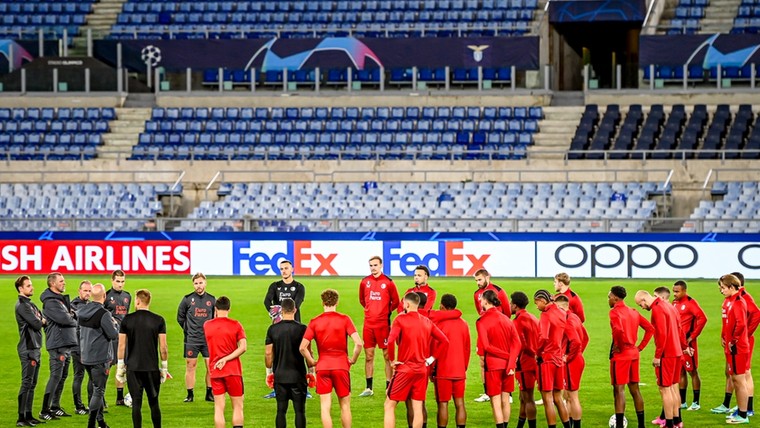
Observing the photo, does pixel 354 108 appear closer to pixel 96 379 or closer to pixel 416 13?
pixel 416 13

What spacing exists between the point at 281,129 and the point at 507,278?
14022mm

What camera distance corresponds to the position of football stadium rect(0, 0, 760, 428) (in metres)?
30.9

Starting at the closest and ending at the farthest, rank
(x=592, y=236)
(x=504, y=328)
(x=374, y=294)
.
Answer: (x=504, y=328), (x=374, y=294), (x=592, y=236)

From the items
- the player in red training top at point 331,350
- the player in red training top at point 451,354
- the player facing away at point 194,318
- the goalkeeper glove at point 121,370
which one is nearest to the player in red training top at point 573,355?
the player in red training top at point 451,354

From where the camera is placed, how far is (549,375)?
47.3 feet

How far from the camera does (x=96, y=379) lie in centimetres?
1484

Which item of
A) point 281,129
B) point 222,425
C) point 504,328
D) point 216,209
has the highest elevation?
point 281,129

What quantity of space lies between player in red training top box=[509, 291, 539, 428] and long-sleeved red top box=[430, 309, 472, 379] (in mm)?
687

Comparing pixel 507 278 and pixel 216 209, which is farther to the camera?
pixel 216 209

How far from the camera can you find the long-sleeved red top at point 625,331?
14663 mm

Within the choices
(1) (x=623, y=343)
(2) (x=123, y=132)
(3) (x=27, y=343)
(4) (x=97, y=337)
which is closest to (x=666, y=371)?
(1) (x=623, y=343)

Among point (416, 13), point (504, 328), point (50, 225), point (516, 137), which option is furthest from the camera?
point (416, 13)

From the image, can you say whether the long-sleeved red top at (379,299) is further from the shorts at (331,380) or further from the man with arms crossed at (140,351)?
the man with arms crossed at (140,351)

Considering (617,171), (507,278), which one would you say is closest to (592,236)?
(507,278)
